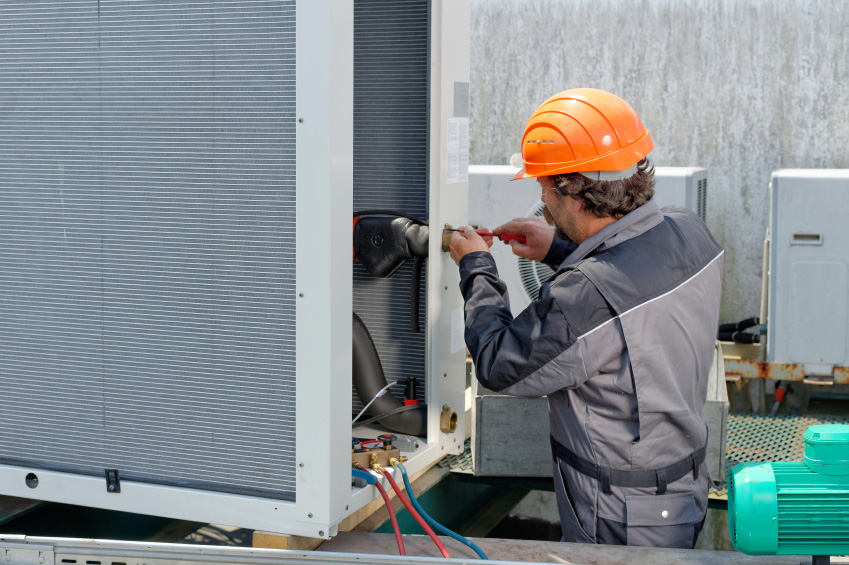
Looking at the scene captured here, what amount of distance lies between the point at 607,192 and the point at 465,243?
0.35 metres

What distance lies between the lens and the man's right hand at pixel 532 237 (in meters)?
2.31

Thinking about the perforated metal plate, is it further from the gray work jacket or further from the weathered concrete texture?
the weathered concrete texture

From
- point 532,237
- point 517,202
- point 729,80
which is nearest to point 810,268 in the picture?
point 517,202

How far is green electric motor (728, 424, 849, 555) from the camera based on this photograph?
1.55 m

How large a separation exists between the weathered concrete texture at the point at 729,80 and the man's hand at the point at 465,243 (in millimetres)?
2880

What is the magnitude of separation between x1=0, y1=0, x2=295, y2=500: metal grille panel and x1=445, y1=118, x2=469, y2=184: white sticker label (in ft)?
2.13

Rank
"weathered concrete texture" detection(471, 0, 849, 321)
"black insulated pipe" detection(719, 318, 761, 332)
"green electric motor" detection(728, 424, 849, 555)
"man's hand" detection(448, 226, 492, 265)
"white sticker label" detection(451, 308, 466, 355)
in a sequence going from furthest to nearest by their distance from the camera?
1. "weathered concrete texture" detection(471, 0, 849, 321)
2. "black insulated pipe" detection(719, 318, 761, 332)
3. "white sticker label" detection(451, 308, 466, 355)
4. "man's hand" detection(448, 226, 492, 265)
5. "green electric motor" detection(728, 424, 849, 555)

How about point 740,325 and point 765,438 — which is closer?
point 765,438

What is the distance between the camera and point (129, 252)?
1902mm

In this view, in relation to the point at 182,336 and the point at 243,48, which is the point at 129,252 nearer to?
the point at 182,336

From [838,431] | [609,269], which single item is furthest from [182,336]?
[838,431]

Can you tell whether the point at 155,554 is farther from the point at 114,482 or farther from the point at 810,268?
the point at 810,268

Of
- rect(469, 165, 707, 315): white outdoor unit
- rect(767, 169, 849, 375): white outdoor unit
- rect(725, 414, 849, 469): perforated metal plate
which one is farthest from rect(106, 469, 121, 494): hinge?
rect(767, 169, 849, 375): white outdoor unit

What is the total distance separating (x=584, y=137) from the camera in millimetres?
1895
